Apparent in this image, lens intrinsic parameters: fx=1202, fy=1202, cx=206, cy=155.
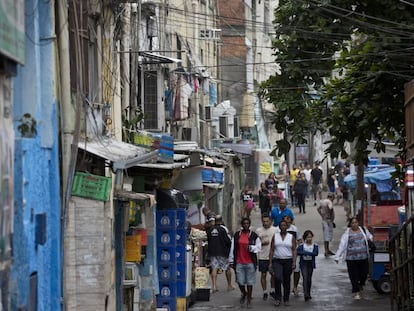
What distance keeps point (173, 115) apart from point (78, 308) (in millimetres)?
16350

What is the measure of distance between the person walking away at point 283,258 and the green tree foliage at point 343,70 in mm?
1997

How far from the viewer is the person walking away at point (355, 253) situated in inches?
946

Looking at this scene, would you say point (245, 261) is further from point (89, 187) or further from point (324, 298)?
point (89, 187)

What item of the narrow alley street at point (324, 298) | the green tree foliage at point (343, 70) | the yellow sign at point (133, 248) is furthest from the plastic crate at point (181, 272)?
the green tree foliage at point (343, 70)

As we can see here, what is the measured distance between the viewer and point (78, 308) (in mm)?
16031

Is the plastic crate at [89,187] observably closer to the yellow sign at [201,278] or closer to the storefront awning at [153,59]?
the yellow sign at [201,278]

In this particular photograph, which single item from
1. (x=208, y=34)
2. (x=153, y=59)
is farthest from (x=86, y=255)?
(x=208, y=34)

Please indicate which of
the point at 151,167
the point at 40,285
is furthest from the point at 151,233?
the point at 40,285

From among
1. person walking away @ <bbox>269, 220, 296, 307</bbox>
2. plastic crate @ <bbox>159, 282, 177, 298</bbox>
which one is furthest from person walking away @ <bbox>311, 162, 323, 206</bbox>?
plastic crate @ <bbox>159, 282, 177, 298</bbox>

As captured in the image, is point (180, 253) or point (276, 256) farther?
point (276, 256)

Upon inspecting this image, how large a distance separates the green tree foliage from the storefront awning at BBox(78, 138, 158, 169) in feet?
13.2

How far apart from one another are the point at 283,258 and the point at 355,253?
1.54m

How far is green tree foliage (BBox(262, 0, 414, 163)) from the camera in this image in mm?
20750

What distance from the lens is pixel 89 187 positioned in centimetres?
1614
